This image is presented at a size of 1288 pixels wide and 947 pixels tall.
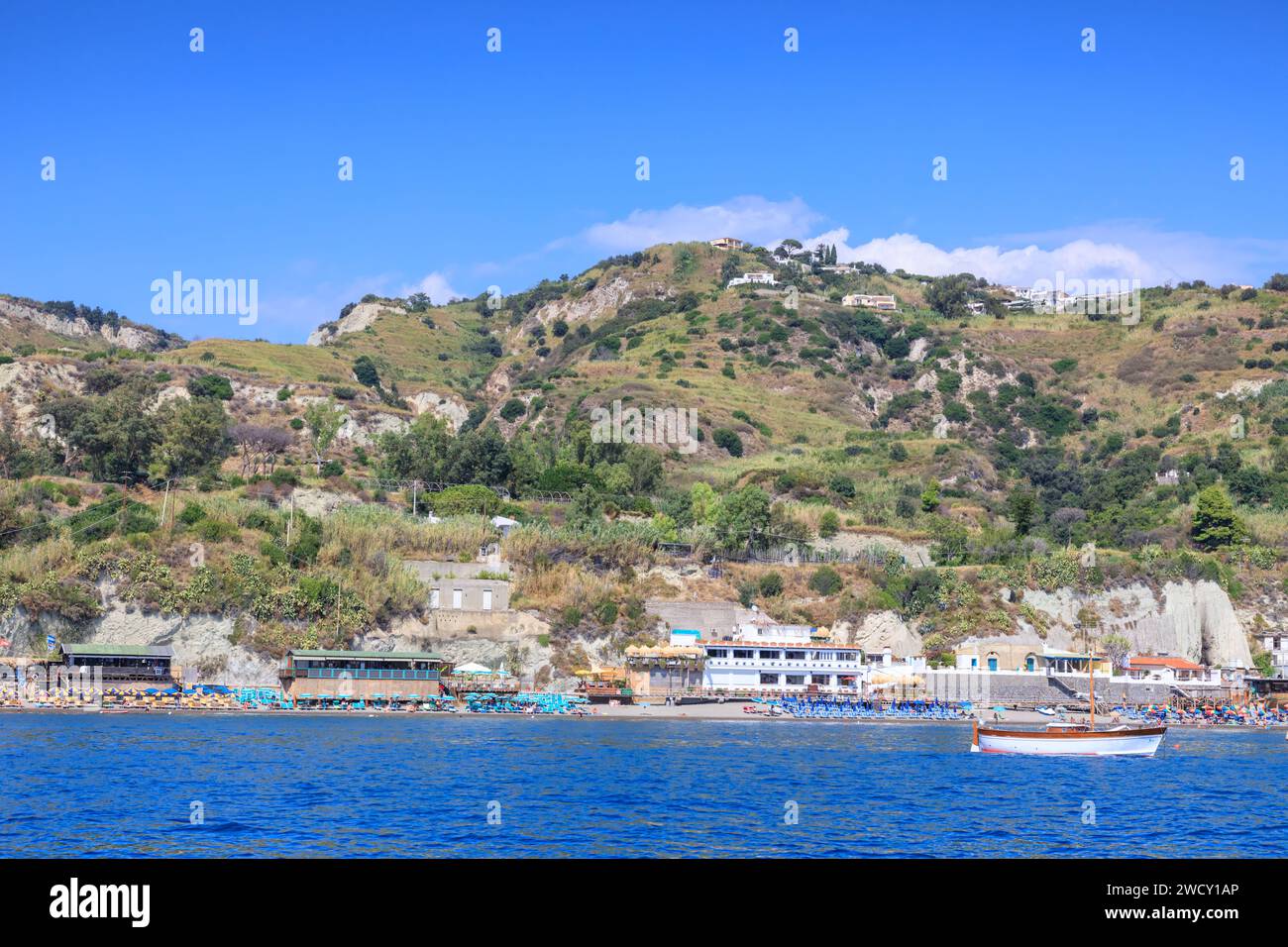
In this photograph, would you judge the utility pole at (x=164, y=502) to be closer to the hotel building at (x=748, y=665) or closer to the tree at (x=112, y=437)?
the tree at (x=112, y=437)

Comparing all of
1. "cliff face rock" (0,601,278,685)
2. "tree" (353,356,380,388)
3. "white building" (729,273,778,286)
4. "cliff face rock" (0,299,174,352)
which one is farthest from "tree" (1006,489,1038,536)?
"cliff face rock" (0,299,174,352)

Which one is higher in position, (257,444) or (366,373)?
(366,373)

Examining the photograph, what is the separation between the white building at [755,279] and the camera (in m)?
186

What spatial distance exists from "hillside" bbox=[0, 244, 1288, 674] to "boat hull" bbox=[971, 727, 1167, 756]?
26354mm

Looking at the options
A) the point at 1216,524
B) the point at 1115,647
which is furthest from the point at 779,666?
the point at 1216,524

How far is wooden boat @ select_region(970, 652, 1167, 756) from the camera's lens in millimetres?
53531

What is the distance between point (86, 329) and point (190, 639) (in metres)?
123

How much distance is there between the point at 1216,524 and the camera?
9369 cm

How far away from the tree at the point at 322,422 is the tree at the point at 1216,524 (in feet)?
218

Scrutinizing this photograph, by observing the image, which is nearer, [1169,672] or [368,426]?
[1169,672]

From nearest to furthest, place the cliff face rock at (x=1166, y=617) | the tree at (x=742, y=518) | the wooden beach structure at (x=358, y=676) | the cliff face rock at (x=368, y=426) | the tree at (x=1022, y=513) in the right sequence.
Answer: the wooden beach structure at (x=358, y=676) → the cliff face rock at (x=1166, y=617) → the tree at (x=742, y=518) → the tree at (x=1022, y=513) → the cliff face rock at (x=368, y=426)

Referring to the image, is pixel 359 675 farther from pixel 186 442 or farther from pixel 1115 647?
pixel 1115 647

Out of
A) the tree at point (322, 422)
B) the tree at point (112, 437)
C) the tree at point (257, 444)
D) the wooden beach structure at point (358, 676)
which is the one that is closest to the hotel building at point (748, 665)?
the wooden beach structure at point (358, 676)

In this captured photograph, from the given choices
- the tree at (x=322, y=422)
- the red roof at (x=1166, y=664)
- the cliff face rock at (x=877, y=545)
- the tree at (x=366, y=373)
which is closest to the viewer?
the red roof at (x=1166, y=664)
